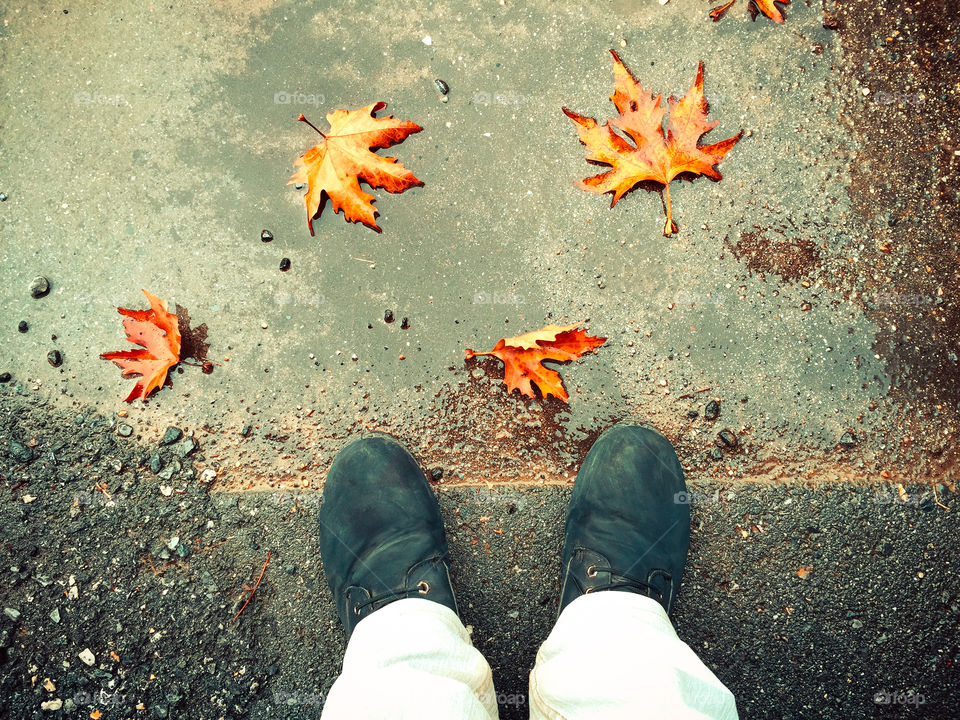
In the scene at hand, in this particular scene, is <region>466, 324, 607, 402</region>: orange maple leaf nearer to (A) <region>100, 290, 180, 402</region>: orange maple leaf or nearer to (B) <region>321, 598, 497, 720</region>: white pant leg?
(B) <region>321, 598, 497, 720</region>: white pant leg

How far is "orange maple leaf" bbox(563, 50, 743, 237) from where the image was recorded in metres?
1.73

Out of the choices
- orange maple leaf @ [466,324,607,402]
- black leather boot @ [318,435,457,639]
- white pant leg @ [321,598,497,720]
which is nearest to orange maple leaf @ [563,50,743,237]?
orange maple leaf @ [466,324,607,402]

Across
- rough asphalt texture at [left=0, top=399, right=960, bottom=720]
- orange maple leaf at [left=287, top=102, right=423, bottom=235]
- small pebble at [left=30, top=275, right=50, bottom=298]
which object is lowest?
rough asphalt texture at [left=0, top=399, right=960, bottom=720]

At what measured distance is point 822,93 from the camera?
1759 millimetres

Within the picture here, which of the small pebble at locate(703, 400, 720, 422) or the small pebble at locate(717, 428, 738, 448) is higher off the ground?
the small pebble at locate(703, 400, 720, 422)

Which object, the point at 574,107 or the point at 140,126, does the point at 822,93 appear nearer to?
the point at 574,107

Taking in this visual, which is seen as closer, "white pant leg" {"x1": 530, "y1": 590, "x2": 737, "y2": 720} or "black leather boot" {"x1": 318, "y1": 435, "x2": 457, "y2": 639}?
"white pant leg" {"x1": 530, "y1": 590, "x2": 737, "y2": 720}

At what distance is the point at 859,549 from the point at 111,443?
2354 millimetres

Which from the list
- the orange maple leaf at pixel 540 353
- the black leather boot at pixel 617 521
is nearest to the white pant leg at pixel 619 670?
the black leather boot at pixel 617 521

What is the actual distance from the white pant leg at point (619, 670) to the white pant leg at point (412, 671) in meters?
0.18

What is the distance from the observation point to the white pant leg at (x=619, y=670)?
125cm

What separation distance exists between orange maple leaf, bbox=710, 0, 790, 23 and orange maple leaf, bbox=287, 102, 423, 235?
1.04 metres

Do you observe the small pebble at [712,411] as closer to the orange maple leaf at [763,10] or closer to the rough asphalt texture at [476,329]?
the rough asphalt texture at [476,329]

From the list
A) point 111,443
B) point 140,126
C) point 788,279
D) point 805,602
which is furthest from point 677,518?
point 140,126
